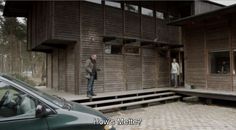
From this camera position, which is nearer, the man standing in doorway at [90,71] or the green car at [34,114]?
the green car at [34,114]

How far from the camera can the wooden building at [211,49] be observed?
37.4 feet

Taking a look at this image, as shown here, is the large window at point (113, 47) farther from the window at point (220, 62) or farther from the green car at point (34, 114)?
the green car at point (34, 114)

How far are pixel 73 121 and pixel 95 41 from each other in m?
8.69

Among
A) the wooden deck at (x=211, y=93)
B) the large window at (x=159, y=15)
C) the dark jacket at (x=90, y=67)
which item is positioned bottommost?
the wooden deck at (x=211, y=93)

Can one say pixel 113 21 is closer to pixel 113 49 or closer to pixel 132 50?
pixel 113 49

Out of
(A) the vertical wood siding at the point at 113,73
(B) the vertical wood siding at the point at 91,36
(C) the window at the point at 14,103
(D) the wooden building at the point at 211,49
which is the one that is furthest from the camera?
(A) the vertical wood siding at the point at 113,73

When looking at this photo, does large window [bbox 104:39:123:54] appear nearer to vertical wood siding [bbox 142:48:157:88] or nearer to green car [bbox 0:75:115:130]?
vertical wood siding [bbox 142:48:157:88]

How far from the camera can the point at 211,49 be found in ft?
40.1

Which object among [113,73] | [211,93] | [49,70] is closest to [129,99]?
[113,73]

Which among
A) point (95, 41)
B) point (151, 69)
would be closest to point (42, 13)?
point (95, 41)

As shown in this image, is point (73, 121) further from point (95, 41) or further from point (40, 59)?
point (40, 59)

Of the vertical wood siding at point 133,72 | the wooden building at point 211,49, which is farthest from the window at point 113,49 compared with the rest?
the wooden building at point 211,49

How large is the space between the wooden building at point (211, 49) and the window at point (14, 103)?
30.5ft

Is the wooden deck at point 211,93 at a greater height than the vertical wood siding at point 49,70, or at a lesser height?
lesser
